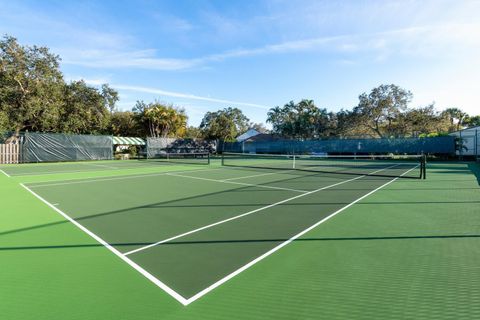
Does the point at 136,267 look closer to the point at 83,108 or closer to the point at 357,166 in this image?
the point at 357,166

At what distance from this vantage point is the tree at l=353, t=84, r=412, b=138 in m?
44.6

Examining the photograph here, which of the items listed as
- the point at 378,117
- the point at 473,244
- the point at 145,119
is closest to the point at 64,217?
the point at 473,244

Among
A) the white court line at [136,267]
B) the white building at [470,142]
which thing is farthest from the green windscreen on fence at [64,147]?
the white building at [470,142]

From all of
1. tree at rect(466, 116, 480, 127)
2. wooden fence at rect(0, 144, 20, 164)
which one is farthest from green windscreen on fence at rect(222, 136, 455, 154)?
tree at rect(466, 116, 480, 127)

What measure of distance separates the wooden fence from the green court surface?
81.3 feet

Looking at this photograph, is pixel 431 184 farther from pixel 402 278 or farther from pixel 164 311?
pixel 164 311

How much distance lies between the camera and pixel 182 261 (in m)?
4.41

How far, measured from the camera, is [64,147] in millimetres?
31719

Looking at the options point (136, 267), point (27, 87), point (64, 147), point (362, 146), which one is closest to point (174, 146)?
point (64, 147)

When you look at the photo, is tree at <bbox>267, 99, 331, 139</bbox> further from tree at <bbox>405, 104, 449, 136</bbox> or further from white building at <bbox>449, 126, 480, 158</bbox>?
white building at <bbox>449, 126, 480, 158</bbox>

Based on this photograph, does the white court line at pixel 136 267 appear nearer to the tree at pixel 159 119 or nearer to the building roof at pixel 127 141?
the building roof at pixel 127 141

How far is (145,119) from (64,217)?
4122 centimetres

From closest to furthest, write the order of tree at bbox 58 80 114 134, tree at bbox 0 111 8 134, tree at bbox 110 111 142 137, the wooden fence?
the wooden fence, tree at bbox 0 111 8 134, tree at bbox 58 80 114 134, tree at bbox 110 111 142 137

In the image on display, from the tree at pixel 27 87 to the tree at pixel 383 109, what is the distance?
40.2 metres
